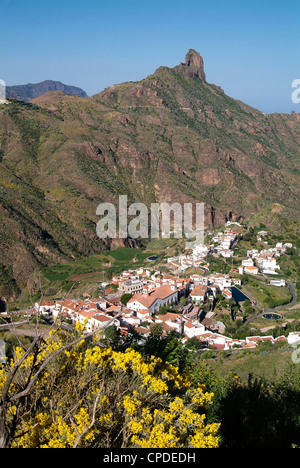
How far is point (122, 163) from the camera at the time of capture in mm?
90000

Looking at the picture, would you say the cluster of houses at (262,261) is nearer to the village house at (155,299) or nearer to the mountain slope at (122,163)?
the village house at (155,299)

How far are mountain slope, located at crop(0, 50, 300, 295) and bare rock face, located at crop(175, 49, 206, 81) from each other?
10.8m

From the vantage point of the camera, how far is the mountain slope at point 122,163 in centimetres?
6122

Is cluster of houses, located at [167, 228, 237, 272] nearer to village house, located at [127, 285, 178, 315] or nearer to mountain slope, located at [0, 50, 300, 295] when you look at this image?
village house, located at [127, 285, 178, 315]

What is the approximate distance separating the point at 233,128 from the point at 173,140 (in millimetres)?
31034

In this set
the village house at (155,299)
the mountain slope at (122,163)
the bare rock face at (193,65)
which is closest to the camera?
the village house at (155,299)

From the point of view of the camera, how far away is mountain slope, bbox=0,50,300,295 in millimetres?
61219

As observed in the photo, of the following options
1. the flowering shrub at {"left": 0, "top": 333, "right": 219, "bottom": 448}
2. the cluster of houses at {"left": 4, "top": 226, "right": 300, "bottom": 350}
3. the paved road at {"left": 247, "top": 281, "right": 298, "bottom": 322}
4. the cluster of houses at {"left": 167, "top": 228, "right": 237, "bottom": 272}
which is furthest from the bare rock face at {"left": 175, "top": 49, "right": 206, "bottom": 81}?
the flowering shrub at {"left": 0, "top": 333, "right": 219, "bottom": 448}

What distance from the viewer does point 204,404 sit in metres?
6.75

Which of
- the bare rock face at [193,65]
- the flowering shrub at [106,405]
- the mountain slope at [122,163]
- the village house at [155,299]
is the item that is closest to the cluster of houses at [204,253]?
the village house at [155,299]

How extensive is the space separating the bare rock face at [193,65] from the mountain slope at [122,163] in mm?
10848

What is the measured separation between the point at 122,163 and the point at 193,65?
7429cm

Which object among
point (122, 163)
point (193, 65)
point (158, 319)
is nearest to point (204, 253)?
point (158, 319)

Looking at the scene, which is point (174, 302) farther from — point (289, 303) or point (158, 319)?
point (289, 303)
